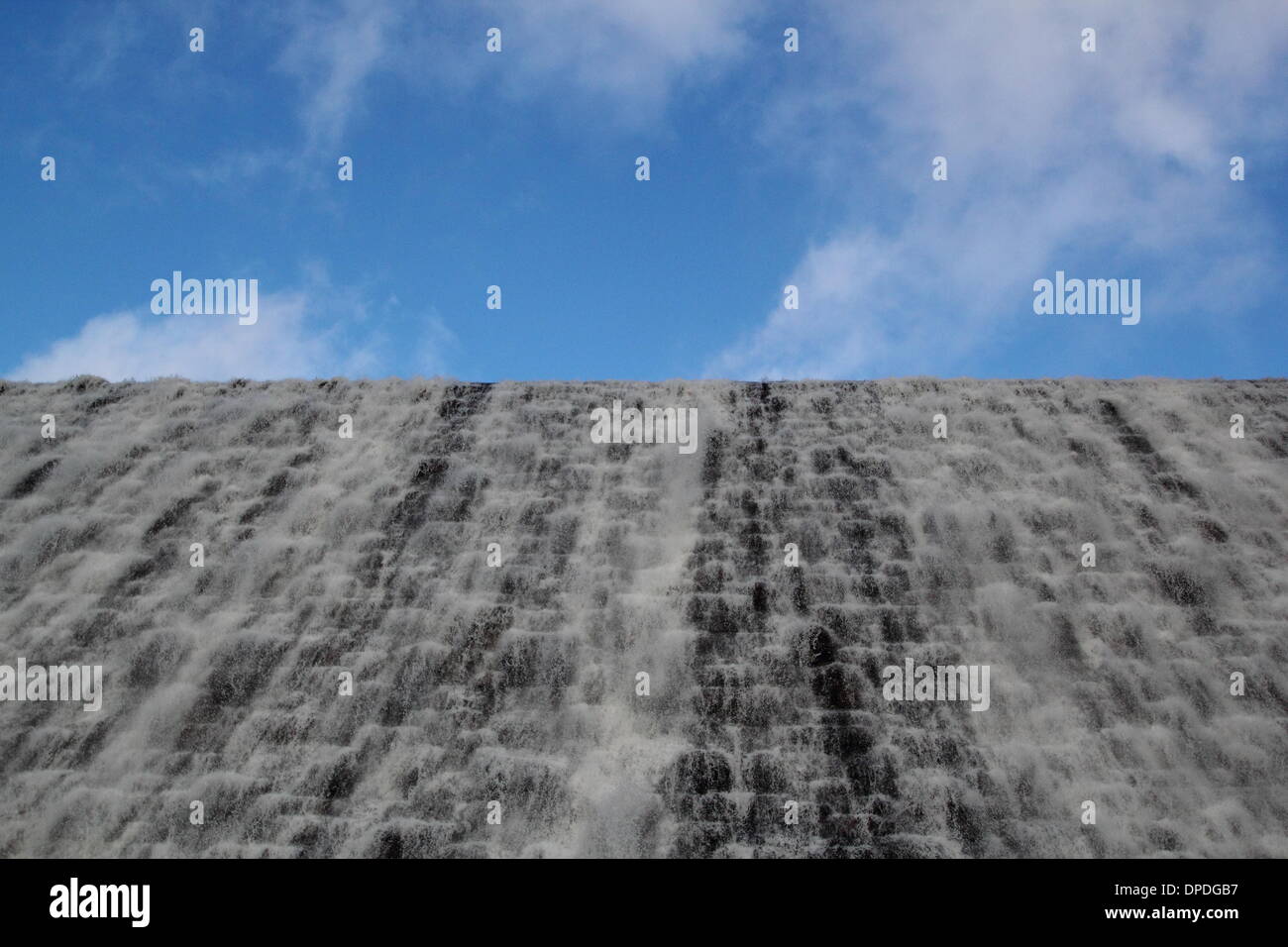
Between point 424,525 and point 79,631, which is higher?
point 424,525

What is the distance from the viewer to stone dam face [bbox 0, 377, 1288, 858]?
24.0 ft

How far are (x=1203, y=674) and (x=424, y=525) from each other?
7.39 meters

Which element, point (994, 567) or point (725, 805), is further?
point (994, 567)

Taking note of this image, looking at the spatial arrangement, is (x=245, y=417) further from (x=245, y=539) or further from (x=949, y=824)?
(x=949, y=824)

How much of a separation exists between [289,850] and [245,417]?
6.45m

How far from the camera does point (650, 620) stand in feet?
29.4

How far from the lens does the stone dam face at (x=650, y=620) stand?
289 inches

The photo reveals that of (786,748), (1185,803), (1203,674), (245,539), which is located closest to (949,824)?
(786,748)

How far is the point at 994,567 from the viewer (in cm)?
942

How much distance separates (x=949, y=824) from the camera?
23.4ft
